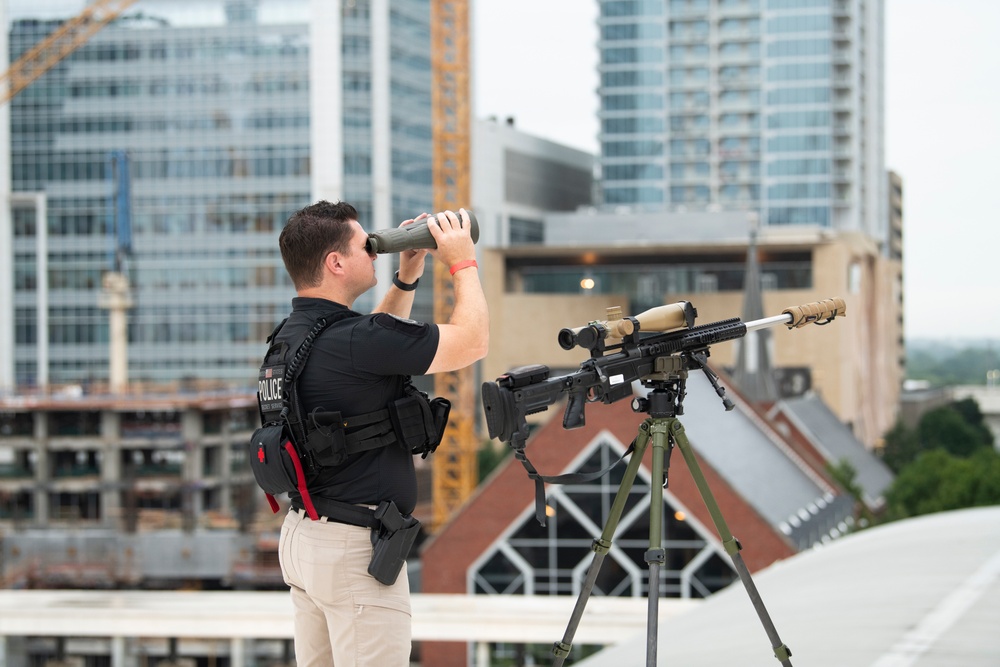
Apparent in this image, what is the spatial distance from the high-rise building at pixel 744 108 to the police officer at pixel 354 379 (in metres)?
125

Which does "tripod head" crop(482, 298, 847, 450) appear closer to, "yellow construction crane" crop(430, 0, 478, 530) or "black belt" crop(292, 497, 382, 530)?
"black belt" crop(292, 497, 382, 530)

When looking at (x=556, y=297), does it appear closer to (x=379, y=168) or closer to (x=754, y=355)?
(x=379, y=168)

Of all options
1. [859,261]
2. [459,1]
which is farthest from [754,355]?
[859,261]

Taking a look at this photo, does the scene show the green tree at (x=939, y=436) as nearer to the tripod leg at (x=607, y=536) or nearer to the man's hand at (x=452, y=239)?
the tripod leg at (x=607, y=536)

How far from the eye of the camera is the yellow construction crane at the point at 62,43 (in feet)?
346

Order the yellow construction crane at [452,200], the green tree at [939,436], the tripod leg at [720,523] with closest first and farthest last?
the tripod leg at [720,523]
the yellow construction crane at [452,200]
the green tree at [939,436]

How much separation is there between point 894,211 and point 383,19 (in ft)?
349

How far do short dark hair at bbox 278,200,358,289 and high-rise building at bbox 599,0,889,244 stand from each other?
12499 cm

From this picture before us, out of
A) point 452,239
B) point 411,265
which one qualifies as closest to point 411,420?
point 452,239

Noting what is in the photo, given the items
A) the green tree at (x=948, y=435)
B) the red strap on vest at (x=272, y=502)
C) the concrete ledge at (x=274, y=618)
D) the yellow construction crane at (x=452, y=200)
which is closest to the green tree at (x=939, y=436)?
the green tree at (x=948, y=435)

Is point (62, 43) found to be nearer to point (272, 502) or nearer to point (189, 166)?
point (189, 166)

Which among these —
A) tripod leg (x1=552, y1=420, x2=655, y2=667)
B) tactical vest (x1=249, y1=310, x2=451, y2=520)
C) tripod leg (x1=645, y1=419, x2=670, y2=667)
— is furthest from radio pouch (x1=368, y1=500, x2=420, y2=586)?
tripod leg (x1=645, y1=419, x2=670, y2=667)

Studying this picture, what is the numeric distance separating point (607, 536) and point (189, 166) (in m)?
105

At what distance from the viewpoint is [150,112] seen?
105812 millimetres
